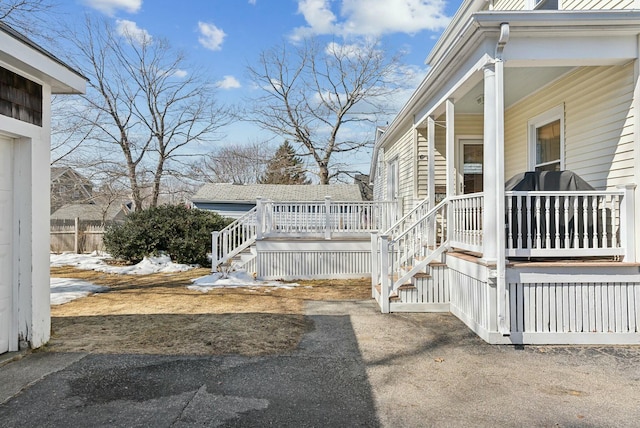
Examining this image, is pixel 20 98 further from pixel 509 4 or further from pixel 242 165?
pixel 242 165

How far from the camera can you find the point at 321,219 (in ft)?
34.2

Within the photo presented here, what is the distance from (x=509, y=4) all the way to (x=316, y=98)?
59.5ft

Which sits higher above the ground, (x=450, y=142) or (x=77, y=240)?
(x=450, y=142)

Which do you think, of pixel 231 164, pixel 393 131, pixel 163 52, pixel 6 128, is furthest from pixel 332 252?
pixel 231 164

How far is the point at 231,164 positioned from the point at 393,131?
25.8 metres

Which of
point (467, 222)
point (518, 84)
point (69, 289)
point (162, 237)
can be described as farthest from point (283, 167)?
point (467, 222)

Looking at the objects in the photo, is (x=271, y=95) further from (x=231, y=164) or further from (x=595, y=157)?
(x=595, y=157)

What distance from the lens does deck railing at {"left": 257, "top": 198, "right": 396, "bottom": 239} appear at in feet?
33.4

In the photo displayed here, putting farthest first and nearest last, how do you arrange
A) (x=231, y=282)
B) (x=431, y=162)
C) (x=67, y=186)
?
(x=67, y=186) → (x=231, y=282) → (x=431, y=162)

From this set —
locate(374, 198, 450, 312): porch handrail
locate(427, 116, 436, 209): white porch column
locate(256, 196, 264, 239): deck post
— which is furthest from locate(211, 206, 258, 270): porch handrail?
locate(374, 198, 450, 312): porch handrail

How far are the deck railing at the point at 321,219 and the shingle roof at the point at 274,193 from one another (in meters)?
10.5

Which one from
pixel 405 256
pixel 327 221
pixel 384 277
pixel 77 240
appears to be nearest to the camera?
pixel 384 277

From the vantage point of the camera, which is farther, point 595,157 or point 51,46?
point 51,46

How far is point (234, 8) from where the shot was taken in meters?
16.5
